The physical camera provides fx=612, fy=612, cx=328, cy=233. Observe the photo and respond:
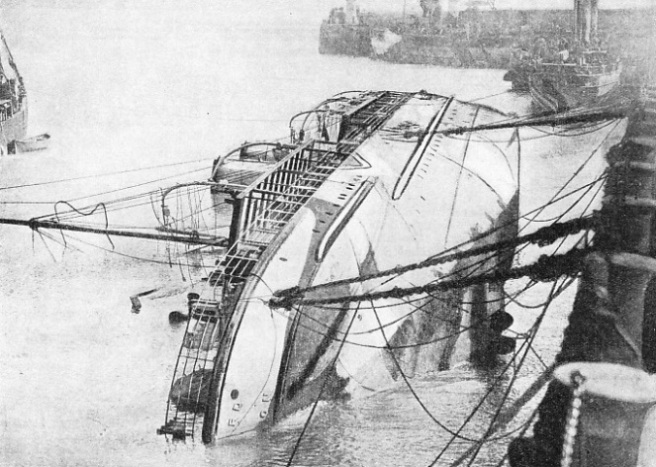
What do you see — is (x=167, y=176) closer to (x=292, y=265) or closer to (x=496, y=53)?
(x=292, y=265)

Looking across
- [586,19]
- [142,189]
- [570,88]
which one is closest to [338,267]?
[142,189]

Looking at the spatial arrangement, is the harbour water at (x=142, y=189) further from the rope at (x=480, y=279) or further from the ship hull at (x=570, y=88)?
the rope at (x=480, y=279)

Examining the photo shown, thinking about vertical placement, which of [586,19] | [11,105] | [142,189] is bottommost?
[142,189]

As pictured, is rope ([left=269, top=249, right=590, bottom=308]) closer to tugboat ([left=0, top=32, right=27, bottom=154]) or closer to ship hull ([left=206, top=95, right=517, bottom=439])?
ship hull ([left=206, top=95, right=517, bottom=439])

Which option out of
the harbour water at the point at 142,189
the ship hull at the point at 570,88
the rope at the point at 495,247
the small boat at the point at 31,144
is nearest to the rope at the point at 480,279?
the rope at the point at 495,247

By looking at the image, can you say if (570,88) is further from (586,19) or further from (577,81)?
(586,19)

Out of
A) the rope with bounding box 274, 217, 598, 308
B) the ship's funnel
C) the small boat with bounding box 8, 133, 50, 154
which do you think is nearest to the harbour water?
the small boat with bounding box 8, 133, 50, 154

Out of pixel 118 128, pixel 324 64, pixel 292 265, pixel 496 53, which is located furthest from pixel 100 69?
pixel 496 53

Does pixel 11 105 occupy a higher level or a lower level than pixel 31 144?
higher
